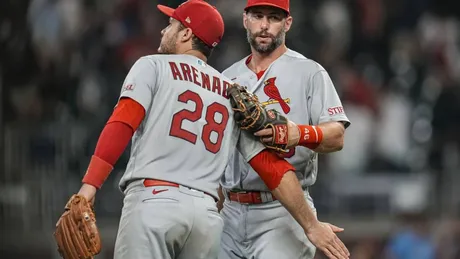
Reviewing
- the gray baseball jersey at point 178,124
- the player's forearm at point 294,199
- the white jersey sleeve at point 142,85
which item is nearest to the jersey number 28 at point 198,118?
the gray baseball jersey at point 178,124

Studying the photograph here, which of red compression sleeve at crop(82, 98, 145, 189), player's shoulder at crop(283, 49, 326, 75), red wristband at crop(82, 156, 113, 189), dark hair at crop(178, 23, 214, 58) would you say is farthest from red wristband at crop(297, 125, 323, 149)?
red wristband at crop(82, 156, 113, 189)

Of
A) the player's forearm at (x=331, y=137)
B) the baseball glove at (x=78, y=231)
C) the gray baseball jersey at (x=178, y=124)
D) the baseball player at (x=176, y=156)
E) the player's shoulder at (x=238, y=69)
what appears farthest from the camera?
the player's shoulder at (x=238, y=69)

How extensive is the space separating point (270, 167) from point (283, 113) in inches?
19.4

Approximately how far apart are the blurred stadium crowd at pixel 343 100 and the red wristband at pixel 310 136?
16.3 feet

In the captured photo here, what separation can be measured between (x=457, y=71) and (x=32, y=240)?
18.4 feet

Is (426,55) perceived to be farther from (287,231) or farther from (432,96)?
(287,231)

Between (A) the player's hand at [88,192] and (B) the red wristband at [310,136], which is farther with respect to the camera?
(B) the red wristband at [310,136]

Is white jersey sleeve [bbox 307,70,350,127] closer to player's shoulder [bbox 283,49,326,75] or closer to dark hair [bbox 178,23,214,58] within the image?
player's shoulder [bbox 283,49,326,75]

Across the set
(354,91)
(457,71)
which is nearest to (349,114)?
(354,91)

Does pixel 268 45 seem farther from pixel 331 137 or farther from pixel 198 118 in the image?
pixel 198 118

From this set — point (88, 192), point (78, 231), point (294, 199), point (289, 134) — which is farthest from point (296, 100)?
point (78, 231)

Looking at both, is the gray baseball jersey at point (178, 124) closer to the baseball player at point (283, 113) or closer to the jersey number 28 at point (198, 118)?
the jersey number 28 at point (198, 118)

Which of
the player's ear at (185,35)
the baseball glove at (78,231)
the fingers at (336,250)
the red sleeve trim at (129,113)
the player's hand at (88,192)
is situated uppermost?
the player's ear at (185,35)

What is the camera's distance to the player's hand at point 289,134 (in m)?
5.25
